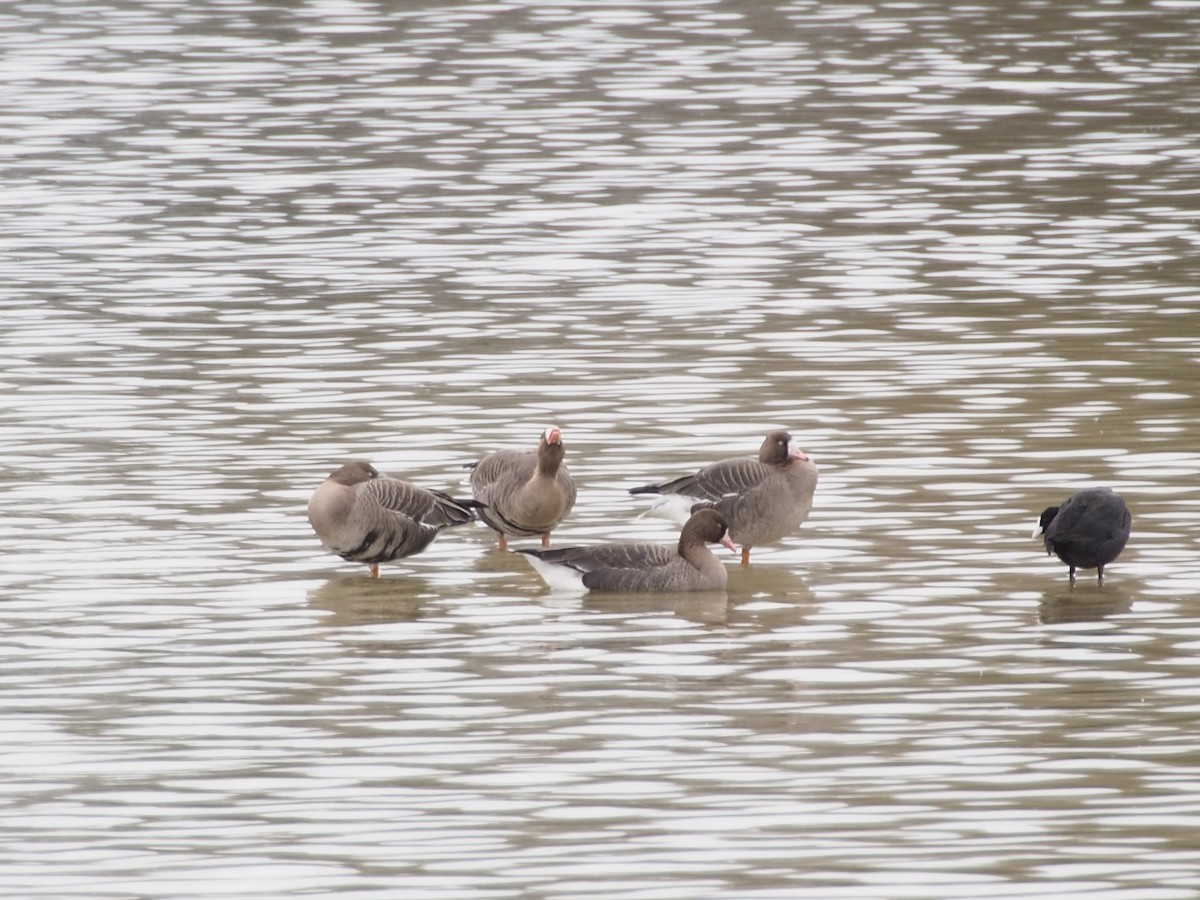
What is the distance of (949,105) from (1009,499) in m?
17.7

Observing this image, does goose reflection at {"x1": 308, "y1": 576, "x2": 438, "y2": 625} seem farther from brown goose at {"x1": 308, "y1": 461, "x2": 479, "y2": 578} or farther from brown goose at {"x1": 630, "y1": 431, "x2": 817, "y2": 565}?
brown goose at {"x1": 630, "y1": 431, "x2": 817, "y2": 565}

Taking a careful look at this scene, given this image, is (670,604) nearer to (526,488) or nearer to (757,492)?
(757,492)

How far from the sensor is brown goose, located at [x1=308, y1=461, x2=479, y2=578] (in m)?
13.5

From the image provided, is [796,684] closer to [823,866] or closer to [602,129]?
[823,866]

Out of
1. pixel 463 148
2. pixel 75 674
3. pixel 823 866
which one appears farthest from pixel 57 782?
pixel 463 148

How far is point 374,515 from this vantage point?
1351 cm

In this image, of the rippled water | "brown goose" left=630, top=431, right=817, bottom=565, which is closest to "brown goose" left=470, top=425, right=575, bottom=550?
the rippled water

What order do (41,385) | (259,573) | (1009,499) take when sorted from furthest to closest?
(41,385) → (1009,499) → (259,573)

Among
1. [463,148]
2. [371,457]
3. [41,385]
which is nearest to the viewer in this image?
[371,457]

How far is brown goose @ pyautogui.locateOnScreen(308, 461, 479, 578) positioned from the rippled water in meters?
0.33

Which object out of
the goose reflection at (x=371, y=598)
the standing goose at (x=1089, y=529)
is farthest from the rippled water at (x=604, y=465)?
the standing goose at (x=1089, y=529)

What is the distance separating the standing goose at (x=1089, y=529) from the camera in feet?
42.0

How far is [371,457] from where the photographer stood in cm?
1612

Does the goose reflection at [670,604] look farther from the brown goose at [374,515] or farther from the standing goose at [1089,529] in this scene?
the standing goose at [1089,529]
